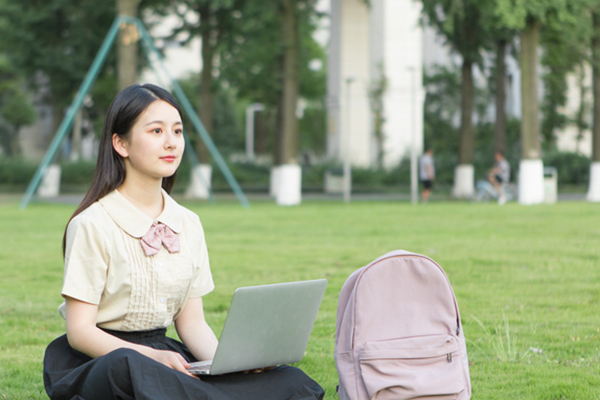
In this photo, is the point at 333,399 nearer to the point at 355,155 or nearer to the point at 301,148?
the point at 355,155

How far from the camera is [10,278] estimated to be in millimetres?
9953

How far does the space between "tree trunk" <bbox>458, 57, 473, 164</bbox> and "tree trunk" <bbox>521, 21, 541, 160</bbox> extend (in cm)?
497

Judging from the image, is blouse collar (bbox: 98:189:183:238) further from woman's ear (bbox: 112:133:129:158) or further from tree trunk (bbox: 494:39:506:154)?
tree trunk (bbox: 494:39:506:154)

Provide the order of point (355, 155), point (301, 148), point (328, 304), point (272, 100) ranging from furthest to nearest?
1. point (301, 148)
2. point (355, 155)
3. point (272, 100)
4. point (328, 304)

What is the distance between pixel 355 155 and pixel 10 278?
101 feet

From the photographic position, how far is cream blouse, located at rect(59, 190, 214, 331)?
3695 millimetres

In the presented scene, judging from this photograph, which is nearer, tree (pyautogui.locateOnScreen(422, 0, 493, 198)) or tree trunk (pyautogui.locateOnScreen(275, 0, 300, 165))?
tree trunk (pyautogui.locateOnScreen(275, 0, 300, 165))

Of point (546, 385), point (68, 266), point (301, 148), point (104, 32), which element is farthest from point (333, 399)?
point (301, 148)

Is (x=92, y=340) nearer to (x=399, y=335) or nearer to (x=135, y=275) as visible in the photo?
(x=135, y=275)

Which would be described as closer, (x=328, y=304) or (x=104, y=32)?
(x=328, y=304)

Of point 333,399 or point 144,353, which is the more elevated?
point 144,353

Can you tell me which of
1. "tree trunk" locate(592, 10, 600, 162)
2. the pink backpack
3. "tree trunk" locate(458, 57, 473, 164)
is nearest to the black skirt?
the pink backpack

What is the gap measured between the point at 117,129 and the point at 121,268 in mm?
Result: 562

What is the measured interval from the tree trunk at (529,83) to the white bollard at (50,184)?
16282 mm
